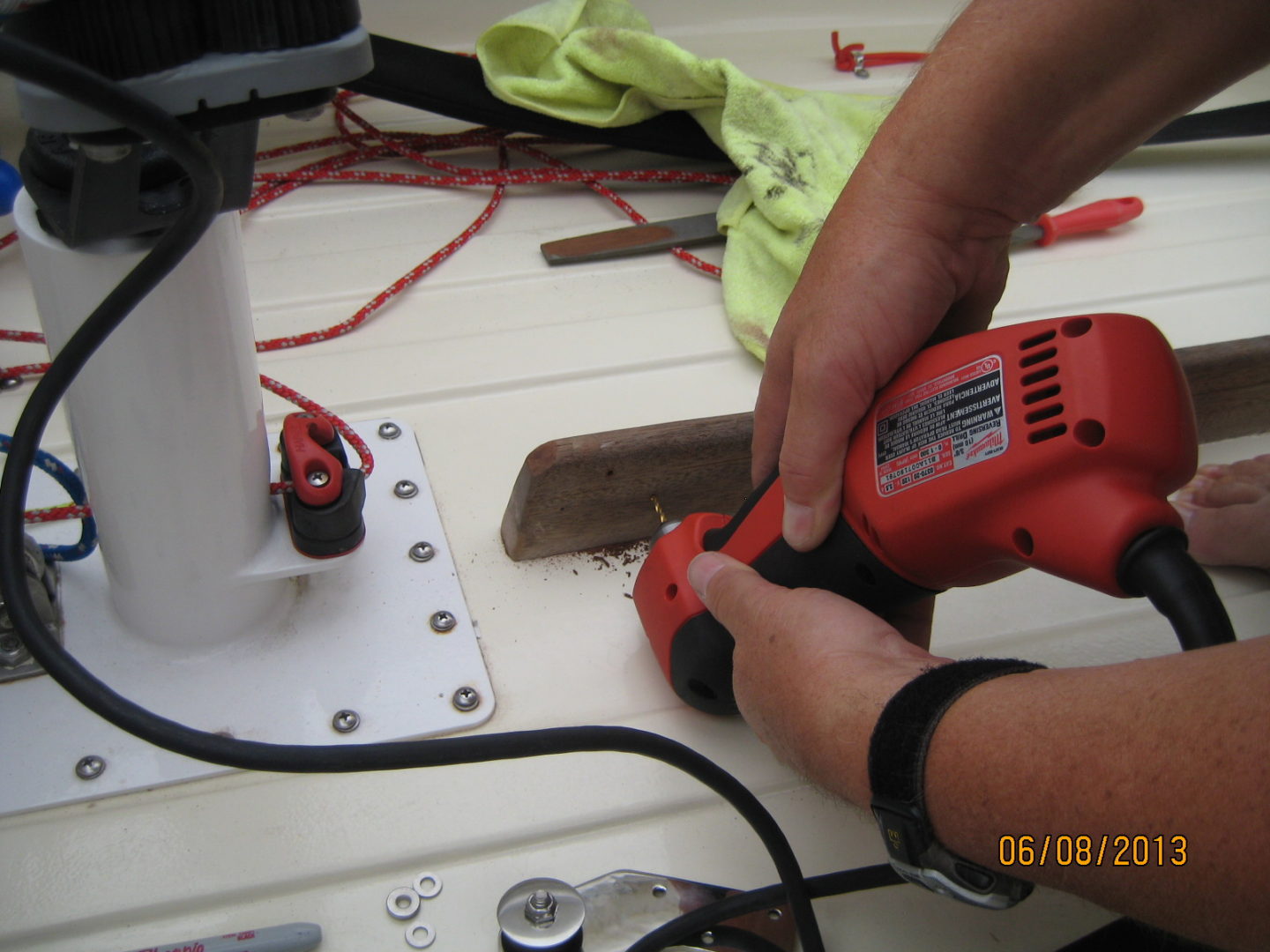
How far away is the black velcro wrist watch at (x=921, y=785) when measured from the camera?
0.50 m

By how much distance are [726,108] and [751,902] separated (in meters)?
0.95

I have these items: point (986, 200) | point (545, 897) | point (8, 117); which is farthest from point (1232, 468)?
point (8, 117)

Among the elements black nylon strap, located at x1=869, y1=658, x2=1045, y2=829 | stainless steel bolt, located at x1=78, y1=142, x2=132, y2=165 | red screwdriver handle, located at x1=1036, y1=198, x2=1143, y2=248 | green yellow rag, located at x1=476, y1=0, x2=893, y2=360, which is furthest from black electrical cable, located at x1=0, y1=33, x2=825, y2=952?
red screwdriver handle, located at x1=1036, y1=198, x2=1143, y2=248

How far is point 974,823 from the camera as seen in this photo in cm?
48

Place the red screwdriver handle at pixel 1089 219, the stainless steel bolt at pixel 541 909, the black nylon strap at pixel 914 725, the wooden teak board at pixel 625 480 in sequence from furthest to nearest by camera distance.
Result: the red screwdriver handle at pixel 1089 219, the wooden teak board at pixel 625 480, the stainless steel bolt at pixel 541 909, the black nylon strap at pixel 914 725

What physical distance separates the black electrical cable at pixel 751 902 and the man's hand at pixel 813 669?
0.28 feet

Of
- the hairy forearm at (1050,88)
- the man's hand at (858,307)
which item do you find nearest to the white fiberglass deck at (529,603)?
the man's hand at (858,307)

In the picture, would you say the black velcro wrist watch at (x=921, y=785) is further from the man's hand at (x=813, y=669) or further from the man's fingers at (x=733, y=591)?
the man's fingers at (x=733, y=591)

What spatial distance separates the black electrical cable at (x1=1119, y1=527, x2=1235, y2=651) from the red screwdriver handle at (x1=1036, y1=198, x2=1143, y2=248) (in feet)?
2.73

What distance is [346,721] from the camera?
0.72 m

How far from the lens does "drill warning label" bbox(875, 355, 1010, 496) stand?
597 mm

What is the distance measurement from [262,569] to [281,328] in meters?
0.44

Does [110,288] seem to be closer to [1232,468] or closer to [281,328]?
[281,328]
